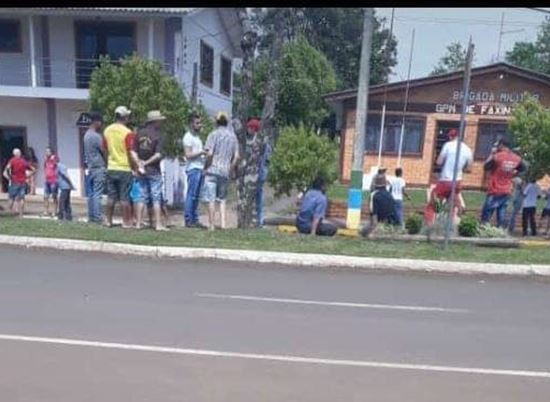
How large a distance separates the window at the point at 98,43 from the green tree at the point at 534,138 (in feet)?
37.7

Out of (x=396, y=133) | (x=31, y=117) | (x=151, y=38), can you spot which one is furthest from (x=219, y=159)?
(x=396, y=133)

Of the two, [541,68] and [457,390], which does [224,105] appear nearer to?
[457,390]

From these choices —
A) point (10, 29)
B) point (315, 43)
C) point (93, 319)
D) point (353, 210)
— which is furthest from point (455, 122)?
A: point (315, 43)

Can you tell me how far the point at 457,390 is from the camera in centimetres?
374

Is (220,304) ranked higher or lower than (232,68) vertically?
lower

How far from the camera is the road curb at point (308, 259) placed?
7.47m

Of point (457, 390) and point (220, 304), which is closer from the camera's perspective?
point (457, 390)

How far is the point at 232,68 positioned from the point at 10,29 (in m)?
9.65

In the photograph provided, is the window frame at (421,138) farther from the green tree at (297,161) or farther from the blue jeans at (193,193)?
the blue jeans at (193,193)

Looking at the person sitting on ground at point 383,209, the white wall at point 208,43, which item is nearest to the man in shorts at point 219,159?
the person sitting on ground at point 383,209

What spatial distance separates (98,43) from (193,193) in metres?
10.4

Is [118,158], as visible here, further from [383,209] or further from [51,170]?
[51,170]

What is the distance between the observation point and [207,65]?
2103cm

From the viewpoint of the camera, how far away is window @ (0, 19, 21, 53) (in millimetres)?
17922
